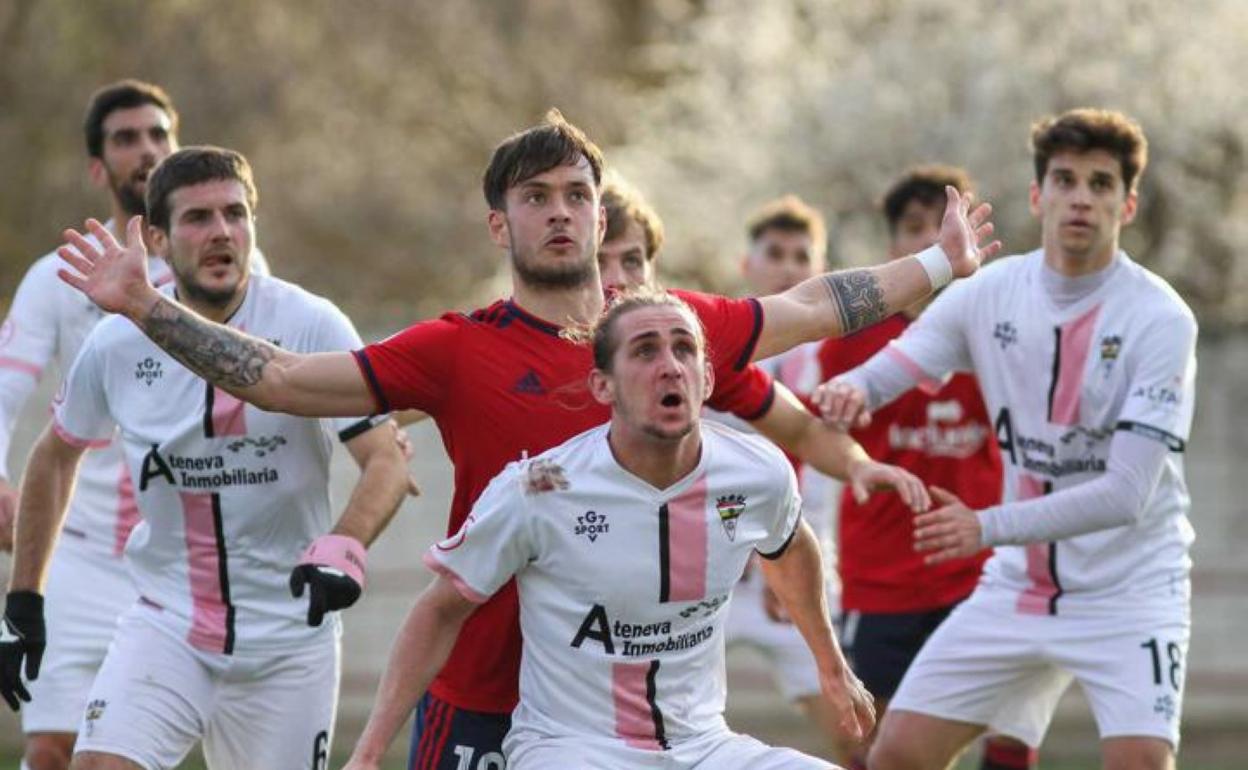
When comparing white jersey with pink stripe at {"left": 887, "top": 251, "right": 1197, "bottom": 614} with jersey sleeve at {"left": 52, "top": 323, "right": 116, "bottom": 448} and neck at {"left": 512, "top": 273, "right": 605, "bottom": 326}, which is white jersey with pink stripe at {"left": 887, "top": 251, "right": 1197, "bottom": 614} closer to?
neck at {"left": 512, "top": 273, "right": 605, "bottom": 326}

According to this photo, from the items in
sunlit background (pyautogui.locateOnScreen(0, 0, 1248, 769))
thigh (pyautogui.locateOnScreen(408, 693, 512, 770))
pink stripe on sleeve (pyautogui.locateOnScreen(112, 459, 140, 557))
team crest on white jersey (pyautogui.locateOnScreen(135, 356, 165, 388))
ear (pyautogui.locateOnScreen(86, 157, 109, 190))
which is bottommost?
thigh (pyautogui.locateOnScreen(408, 693, 512, 770))

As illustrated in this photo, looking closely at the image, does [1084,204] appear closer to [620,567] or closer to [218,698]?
[620,567]

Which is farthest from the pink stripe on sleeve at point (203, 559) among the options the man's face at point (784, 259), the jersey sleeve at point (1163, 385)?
the man's face at point (784, 259)

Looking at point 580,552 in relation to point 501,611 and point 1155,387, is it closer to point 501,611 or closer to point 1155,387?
point 501,611

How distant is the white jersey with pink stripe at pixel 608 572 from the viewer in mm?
6598

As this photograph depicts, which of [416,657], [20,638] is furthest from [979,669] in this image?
[20,638]

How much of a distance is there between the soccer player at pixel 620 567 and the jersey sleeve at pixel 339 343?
102 cm

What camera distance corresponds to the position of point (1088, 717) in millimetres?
14453

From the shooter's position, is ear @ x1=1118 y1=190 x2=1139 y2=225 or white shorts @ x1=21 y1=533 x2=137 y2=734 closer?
ear @ x1=1118 y1=190 x2=1139 y2=225

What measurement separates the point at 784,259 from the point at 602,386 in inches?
177

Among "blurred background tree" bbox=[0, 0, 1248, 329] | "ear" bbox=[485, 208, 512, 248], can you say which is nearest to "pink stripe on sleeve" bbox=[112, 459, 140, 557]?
"ear" bbox=[485, 208, 512, 248]

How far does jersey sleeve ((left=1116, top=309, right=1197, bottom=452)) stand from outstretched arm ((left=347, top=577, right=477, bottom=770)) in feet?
8.39

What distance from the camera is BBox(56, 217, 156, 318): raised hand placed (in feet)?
21.7

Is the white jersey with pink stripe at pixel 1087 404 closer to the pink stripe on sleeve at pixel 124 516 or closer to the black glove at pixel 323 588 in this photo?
the black glove at pixel 323 588
